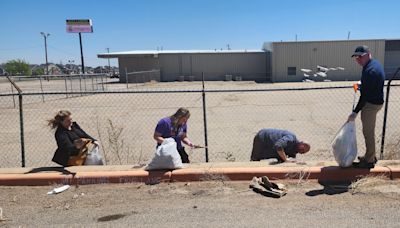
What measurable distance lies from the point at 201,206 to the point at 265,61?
43124 mm

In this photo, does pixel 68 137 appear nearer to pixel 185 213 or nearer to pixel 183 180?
pixel 183 180

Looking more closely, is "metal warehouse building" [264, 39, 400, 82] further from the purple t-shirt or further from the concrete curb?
the concrete curb

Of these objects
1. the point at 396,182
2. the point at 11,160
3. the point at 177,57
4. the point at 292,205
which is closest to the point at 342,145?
the point at 396,182

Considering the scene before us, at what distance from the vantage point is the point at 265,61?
152 feet

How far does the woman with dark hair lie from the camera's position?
5742mm

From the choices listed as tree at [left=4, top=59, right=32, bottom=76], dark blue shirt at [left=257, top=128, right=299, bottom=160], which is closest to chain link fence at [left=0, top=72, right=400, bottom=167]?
dark blue shirt at [left=257, top=128, right=299, bottom=160]

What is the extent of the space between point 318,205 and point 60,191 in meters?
3.34

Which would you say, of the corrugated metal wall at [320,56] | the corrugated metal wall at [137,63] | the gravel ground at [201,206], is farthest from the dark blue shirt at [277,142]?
the corrugated metal wall at [137,63]

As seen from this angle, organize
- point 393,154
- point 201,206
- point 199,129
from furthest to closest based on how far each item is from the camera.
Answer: point 199,129 → point 393,154 → point 201,206

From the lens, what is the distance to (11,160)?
320 inches

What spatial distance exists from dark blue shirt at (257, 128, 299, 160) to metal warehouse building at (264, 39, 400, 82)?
121ft

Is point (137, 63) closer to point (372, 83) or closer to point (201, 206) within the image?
point (372, 83)

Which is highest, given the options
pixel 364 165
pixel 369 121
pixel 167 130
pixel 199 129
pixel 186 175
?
pixel 369 121

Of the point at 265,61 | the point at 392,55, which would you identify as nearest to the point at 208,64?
the point at 265,61
